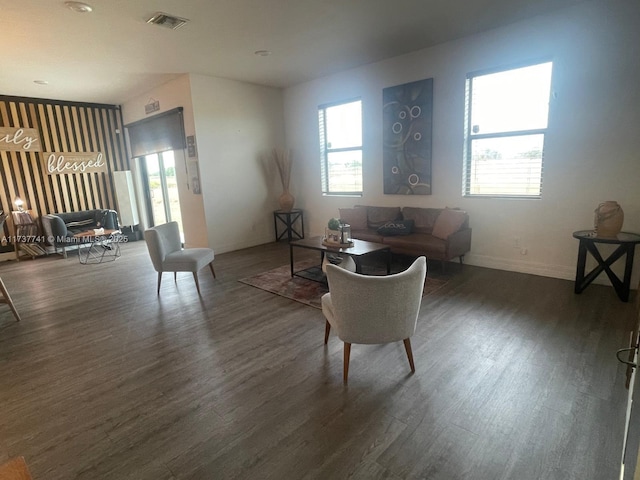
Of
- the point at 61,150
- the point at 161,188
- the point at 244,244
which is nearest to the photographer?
the point at 244,244

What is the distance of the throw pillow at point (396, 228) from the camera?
15.3ft

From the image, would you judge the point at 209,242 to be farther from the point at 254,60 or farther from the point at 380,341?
the point at 380,341

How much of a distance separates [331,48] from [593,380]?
14.6 ft

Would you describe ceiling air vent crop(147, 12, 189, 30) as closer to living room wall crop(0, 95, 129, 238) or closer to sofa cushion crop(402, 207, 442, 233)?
sofa cushion crop(402, 207, 442, 233)

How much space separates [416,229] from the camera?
489 cm

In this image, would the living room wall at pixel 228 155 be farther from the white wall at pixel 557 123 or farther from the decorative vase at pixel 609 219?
the decorative vase at pixel 609 219

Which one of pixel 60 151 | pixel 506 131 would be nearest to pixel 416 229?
pixel 506 131

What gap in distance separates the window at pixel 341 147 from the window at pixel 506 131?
1835mm

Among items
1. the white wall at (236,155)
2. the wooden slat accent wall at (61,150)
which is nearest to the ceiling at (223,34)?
the white wall at (236,155)

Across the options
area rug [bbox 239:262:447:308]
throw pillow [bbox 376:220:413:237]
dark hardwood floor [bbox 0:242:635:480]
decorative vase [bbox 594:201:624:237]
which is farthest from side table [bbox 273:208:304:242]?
decorative vase [bbox 594:201:624:237]

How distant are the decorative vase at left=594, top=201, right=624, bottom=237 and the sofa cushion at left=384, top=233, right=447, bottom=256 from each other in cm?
147

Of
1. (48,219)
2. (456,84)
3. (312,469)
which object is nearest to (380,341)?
(312,469)

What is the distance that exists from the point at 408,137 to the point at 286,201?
2601mm

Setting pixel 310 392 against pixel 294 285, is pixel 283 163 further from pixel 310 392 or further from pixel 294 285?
pixel 310 392
